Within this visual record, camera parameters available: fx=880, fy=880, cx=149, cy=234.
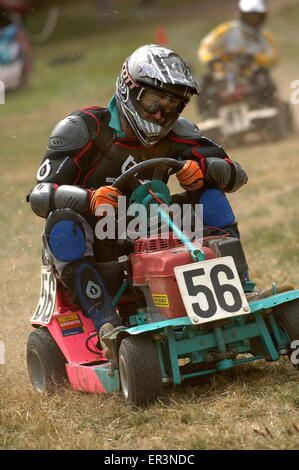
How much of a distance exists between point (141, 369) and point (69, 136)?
4.68 feet

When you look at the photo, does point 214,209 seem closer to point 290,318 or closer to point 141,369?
point 290,318

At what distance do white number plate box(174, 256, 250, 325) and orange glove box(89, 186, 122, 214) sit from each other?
57cm

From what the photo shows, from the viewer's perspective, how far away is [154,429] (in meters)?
3.90

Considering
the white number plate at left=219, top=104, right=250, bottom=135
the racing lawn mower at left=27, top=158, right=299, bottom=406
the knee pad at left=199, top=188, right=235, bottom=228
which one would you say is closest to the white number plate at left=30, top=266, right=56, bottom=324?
the racing lawn mower at left=27, top=158, right=299, bottom=406

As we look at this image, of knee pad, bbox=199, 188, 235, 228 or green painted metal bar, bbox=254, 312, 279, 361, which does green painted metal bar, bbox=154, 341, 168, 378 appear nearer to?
green painted metal bar, bbox=254, 312, 279, 361

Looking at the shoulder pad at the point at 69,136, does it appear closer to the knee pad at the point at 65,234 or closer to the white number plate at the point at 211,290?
the knee pad at the point at 65,234

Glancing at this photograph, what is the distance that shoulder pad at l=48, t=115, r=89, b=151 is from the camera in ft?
15.7

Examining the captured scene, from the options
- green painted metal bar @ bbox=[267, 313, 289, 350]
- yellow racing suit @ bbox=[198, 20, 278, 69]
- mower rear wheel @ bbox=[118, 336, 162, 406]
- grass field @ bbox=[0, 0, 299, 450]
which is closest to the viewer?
grass field @ bbox=[0, 0, 299, 450]

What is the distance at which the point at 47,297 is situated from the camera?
512cm

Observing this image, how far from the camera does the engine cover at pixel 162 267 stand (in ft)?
14.0

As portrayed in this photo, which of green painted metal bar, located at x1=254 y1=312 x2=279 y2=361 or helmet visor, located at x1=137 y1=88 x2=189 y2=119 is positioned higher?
helmet visor, located at x1=137 y1=88 x2=189 y2=119

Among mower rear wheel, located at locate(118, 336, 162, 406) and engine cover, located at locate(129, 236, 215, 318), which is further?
engine cover, located at locate(129, 236, 215, 318)

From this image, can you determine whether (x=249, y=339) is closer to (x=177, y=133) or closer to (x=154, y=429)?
(x=154, y=429)

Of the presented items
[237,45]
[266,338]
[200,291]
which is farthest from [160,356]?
[237,45]
